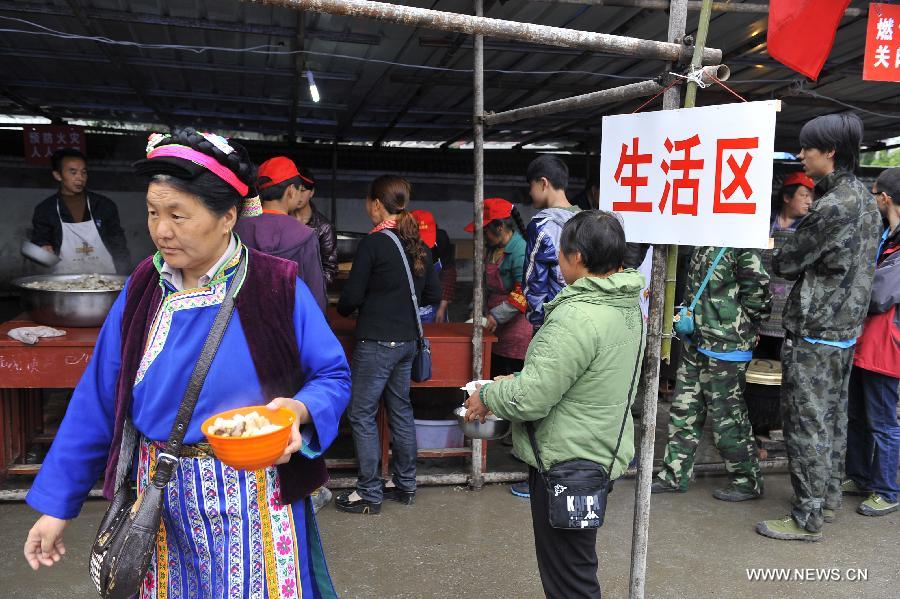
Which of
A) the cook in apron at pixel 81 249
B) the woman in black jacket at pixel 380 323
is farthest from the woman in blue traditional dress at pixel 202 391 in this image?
the cook in apron at pixel 81 249

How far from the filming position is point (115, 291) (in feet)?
13.4

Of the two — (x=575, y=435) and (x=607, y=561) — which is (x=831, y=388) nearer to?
(x=607, y=561)

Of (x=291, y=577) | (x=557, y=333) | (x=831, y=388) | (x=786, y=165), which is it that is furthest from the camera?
(x=786, y=165)

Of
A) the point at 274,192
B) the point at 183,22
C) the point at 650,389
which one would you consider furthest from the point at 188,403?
the point at 183,22

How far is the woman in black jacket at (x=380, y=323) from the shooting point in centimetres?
395

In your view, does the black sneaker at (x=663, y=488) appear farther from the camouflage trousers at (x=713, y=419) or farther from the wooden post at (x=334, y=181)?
the wooden post at (x=334, y=181)

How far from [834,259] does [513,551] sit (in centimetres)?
236

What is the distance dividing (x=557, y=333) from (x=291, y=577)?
1142 mm

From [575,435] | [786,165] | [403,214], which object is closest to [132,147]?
[403,214]

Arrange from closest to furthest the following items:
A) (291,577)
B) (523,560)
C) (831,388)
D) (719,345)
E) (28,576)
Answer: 1. (291,577)
2. (28,576)
3. (523,560)
4. (831,388)
5. (719,345)

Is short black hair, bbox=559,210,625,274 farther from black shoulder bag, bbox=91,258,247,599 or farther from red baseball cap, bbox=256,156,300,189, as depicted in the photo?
red baseball cap, bbox=256,156,300,189

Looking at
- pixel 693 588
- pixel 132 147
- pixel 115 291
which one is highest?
pixel 132 147

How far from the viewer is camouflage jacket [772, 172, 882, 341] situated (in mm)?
3703

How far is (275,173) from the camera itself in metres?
3.65
